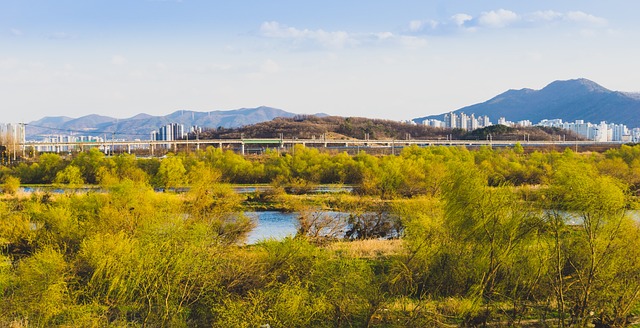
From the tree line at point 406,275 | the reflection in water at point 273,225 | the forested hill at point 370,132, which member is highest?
the forested hill at point 370,132

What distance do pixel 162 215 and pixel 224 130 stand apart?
6293 inches

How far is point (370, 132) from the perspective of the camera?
166250 mm

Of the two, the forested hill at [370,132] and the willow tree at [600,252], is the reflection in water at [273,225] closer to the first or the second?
the willow tree at [600,252]

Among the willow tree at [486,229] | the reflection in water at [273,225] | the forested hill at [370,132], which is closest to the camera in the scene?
the willow tree at [486,229]

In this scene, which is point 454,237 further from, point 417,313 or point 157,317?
point 157,317

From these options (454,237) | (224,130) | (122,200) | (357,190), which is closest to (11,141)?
(357,190)

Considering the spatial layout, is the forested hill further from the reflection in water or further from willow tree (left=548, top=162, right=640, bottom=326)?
willow tree (left=548, top=162, right=640, bottom=326)

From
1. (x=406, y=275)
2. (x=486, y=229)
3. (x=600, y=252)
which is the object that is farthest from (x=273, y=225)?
(x=600, y=252)

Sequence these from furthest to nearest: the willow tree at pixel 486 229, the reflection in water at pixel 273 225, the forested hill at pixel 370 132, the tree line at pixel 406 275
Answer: the forested hill at pixel 370 132
the reflection in water at pixel 273 225
the willow tree at pixel 486 229
the tree line at pixel 406 275

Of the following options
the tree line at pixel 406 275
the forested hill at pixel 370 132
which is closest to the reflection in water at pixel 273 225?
the tree line at pixel 406 275

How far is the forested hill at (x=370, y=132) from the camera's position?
6073 inches

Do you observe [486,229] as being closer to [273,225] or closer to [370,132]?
[273,225]

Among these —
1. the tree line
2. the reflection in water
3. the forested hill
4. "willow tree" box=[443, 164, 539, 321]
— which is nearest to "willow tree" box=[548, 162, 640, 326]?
the tree line

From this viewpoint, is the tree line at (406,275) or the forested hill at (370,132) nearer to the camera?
the tree line at (406,275)
